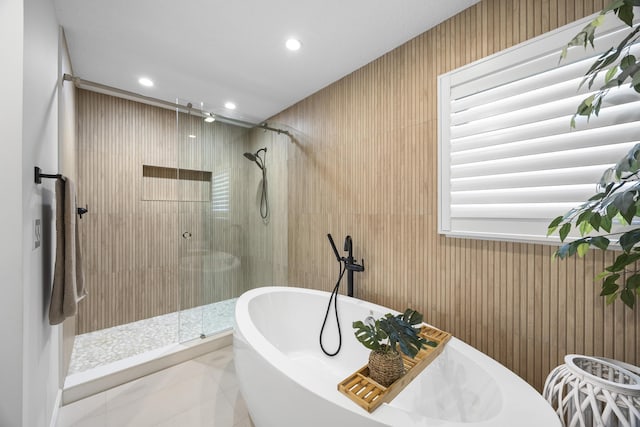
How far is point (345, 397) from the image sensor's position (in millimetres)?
1035

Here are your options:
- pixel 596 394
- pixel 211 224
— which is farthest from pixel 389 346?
pixel 211 224

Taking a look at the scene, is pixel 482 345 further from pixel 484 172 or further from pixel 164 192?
pixel 164 192

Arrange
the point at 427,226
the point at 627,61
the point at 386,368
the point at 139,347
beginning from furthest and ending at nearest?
the point at 139,347
the point at 427,226
the point at 386,368
the point at 627,61

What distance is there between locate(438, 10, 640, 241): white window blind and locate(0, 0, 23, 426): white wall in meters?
2.07

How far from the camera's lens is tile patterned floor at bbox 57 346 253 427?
1.69m

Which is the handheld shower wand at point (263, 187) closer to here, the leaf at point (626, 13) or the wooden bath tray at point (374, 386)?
the wooden bath tray at point (374, 386)

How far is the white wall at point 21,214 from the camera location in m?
0.98

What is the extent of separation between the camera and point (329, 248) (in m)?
2.57

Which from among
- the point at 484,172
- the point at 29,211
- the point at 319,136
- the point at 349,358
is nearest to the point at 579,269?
the point at 484,172

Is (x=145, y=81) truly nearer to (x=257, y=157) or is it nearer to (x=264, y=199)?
(x=257, y=157)

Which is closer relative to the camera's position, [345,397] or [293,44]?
[345,397]

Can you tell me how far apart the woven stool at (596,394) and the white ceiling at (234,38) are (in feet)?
6.46

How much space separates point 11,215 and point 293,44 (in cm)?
186

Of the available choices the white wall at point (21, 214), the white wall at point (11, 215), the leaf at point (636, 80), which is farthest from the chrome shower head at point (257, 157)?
the leaf at point (636, 80)
